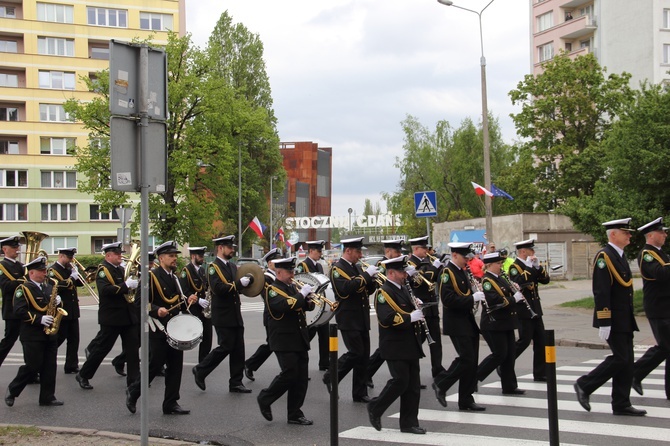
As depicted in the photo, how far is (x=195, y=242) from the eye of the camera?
1754 inches

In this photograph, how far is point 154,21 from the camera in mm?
63000

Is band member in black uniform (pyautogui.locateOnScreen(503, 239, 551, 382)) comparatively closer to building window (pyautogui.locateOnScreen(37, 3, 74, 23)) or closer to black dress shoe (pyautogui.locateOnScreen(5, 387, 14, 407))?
black dress shoe (pyautogui.locateOnScreen(5, 387, 14, 407))

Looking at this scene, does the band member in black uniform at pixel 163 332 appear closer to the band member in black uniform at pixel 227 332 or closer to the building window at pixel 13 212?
the band member in black uniform at pixel 227 332

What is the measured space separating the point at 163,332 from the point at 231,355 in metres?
1.82

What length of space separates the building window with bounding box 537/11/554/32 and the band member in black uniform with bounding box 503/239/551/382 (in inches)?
2158

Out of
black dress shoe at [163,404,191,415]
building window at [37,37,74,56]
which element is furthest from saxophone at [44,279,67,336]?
building window at [37,37,74,56]

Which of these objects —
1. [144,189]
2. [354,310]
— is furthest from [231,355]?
[144,189]

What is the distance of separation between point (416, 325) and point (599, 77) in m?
41.1

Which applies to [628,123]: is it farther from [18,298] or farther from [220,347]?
[18,298]

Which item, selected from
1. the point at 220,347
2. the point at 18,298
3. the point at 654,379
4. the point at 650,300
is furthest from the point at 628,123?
the point at 18,298

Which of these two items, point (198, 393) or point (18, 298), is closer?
point (18, 298)

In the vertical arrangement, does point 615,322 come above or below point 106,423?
above

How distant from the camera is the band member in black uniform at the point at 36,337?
9.70 m

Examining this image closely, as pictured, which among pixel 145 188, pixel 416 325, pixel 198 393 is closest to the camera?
pixel 145 188
